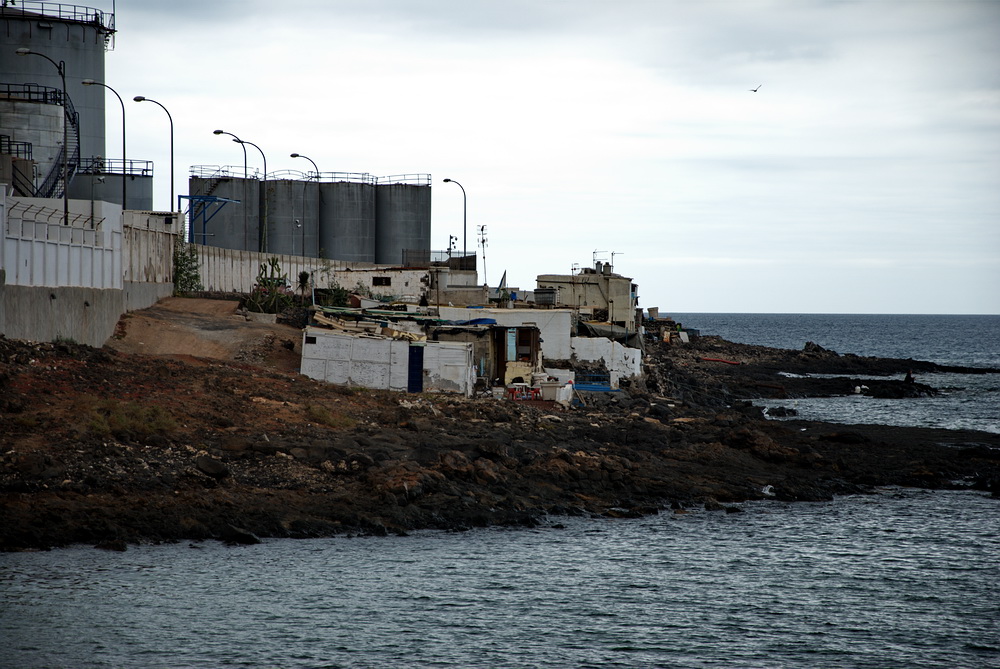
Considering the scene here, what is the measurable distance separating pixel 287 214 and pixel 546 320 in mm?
30795

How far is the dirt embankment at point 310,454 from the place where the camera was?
72.5ft

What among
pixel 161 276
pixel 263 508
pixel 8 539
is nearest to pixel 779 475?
pixel 263 508

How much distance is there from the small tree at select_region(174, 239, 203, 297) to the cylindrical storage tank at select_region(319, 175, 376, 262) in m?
25.6

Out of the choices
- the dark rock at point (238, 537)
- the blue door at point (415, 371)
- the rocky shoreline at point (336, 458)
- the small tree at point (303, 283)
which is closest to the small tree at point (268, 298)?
the small tree at point (303, 283)

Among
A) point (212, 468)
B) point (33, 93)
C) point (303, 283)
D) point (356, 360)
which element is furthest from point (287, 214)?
point (212, 468)

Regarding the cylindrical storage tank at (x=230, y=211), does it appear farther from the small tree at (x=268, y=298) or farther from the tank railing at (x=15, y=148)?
the small tree at (x=268, y=298)

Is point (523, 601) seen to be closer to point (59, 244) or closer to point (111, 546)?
point (111, 546)

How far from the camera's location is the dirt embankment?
22.1 meters

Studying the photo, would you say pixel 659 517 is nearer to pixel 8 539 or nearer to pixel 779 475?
pixel 779 475

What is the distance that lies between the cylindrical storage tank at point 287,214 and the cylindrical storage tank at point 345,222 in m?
1.64

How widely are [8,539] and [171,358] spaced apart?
46.5 feet

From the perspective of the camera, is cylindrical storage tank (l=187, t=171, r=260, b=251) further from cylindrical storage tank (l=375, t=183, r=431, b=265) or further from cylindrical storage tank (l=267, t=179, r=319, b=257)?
cylindrical storage tank (l=375, t=183, r=431, b=265)

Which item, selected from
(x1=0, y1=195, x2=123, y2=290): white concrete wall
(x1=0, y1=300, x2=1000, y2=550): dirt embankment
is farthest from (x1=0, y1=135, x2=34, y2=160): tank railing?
(x1=0, y1=195, x2=123, y2=290): white concrete wall

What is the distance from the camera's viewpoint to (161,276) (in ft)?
142
